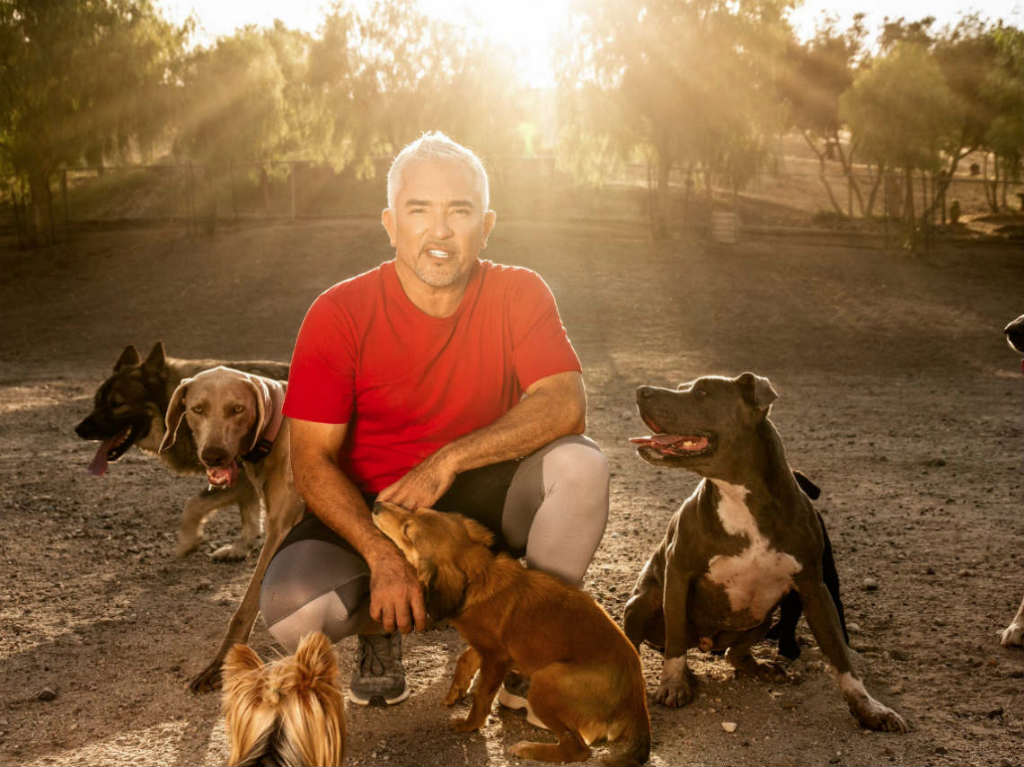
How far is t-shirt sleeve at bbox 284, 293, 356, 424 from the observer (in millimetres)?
3617

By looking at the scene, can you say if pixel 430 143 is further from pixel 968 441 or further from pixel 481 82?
pixel 481 82

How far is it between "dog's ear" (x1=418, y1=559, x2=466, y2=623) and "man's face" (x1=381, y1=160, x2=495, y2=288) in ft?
3.56

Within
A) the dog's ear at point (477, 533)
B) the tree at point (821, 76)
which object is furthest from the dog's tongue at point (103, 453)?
the tree at point (821, 76)

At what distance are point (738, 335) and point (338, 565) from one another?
14033mm

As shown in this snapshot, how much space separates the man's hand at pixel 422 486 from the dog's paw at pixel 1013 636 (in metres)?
2.54

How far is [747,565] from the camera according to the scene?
3846 millimetres

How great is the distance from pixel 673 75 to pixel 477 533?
22.6m

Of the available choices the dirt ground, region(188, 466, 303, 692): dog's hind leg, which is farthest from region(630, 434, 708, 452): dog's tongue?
region(188, 466, 303, 692): dog's hind leg

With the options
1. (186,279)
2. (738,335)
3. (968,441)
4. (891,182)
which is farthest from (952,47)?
(968,441)

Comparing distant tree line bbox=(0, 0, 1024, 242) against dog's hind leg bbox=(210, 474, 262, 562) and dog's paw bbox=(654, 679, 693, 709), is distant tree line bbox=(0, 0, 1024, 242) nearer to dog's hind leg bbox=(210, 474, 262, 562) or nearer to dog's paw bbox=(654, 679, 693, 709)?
dog's hind leg bbox=(210, 474, 262, 562)

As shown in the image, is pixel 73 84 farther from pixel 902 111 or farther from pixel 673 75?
pixel 902 111

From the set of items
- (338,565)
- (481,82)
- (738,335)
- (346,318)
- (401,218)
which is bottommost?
(738,335)

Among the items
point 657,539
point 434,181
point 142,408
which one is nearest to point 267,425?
point 434,181

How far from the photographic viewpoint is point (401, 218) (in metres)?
3.77
